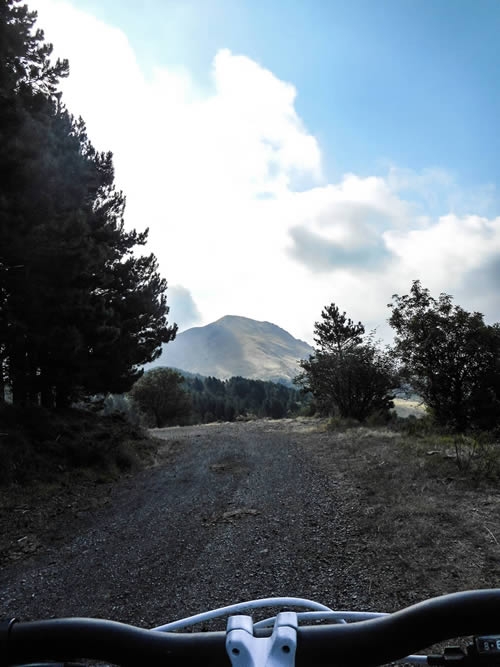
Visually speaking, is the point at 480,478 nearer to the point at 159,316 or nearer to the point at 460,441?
the point at 460,441

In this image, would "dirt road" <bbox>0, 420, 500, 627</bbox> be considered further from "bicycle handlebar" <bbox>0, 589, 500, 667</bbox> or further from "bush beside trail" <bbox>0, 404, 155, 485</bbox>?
"bicycle handlebar" <bbox>0, 589, 500, 667</bbox>

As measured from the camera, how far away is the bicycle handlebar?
3.00 feet

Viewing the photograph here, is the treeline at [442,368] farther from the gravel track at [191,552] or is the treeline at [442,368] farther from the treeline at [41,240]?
the treeline at [41,240]

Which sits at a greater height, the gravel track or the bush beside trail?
the bush beside trail

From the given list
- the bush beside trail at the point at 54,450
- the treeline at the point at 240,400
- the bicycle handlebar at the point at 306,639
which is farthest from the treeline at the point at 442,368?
the treeline at the point at 240,400

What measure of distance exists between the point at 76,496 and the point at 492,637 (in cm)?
772

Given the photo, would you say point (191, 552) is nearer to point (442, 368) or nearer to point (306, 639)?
point (306, 639)

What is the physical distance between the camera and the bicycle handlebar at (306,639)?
36.0 inches

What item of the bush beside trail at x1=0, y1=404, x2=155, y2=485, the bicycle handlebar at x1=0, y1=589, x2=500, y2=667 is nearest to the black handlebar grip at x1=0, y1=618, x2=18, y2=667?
the bicycle handlebar at x1=0, y1=589, x2=500, y2=667

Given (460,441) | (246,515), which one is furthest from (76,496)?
(460,441)

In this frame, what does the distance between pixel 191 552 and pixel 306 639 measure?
4078 mm

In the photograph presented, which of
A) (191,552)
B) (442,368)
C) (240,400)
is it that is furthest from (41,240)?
(240,400)

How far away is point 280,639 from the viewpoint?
34.3 inches

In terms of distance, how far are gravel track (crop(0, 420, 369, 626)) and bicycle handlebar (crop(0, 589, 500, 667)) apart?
105 inches
